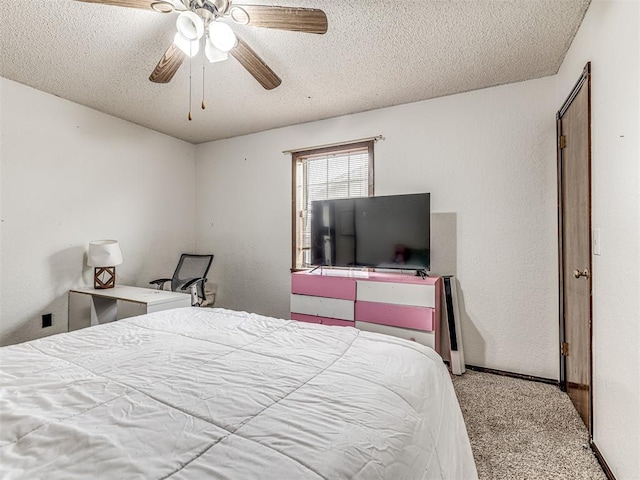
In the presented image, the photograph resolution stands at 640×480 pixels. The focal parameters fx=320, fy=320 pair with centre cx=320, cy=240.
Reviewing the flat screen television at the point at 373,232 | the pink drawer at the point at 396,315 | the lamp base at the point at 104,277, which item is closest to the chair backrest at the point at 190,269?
the lamp base at the point at 104,277

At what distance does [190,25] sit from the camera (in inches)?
64.7

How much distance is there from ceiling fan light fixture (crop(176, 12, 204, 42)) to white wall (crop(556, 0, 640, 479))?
1956 millimetres

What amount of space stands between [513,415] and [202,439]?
2.16 m

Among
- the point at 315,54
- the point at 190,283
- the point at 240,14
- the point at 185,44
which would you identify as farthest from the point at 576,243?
the point at 190,283

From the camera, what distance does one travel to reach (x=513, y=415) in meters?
2.10

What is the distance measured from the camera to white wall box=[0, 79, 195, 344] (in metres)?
2.78

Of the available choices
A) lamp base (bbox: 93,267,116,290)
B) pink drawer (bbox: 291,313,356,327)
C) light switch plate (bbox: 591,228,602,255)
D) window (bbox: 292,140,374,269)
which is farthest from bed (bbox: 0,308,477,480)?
window (bbox: 292,140,374,269)

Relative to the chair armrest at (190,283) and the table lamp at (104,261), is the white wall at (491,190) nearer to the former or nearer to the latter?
the chair armrest at (190,283)

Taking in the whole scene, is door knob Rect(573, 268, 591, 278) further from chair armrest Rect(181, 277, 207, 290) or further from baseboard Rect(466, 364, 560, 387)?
chair armrest Rect(181, 277, 207, 290)

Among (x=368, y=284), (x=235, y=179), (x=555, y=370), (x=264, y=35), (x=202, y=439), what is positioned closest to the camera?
(x=202, y=439)

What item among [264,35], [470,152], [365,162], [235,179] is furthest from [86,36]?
[470,152]

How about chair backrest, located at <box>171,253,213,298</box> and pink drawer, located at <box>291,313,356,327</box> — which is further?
chair backrest, located at <box>171,253,213,298</box>

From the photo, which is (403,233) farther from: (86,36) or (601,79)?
(86,36)

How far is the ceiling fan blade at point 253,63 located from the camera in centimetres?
188
